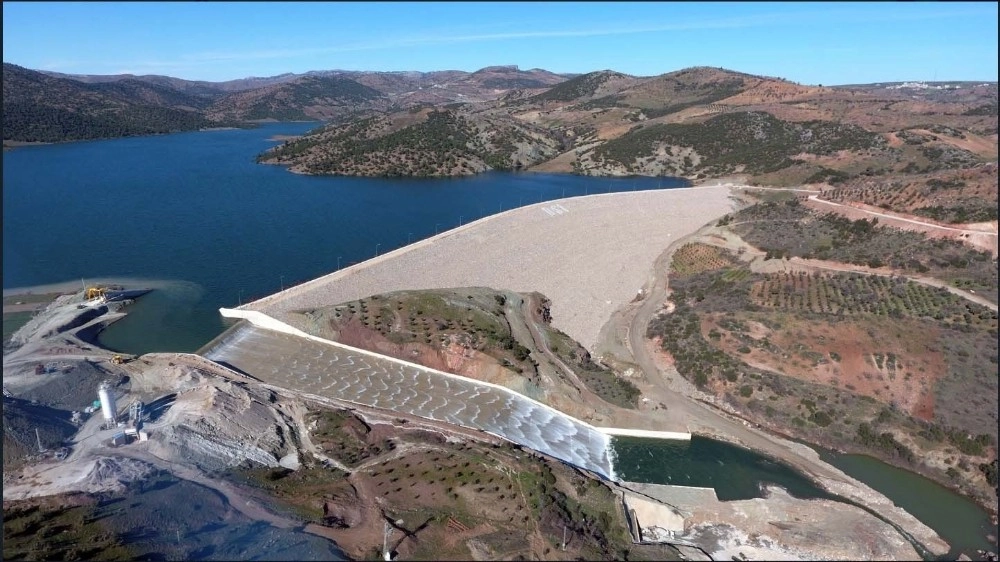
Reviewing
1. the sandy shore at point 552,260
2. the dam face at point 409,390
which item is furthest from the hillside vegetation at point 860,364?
the dam face at point 409,390

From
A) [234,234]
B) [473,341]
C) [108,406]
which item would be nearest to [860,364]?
[473,341]

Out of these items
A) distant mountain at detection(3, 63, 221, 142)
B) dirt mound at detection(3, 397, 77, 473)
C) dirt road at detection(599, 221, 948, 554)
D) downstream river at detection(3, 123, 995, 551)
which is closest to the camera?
dirt mound at detection(3, 397, 77, 473)

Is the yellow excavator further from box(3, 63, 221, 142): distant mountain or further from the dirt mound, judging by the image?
box(3, 63, 221, 142): distant mountain

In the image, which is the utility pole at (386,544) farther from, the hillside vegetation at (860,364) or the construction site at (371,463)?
the hillside vegetation at (860,364)

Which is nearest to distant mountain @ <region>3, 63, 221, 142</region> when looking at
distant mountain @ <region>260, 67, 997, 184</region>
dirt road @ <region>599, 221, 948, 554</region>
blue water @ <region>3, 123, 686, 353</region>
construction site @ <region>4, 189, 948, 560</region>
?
blue water @ <region>3, 123, 686, 353</region>

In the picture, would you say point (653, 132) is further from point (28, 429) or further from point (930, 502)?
point (28, 429)

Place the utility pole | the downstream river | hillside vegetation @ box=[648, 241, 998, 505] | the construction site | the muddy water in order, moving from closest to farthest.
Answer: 1. the utility pole
2. the construction site
3. the muddy water
4. the downstream river
5. hillside vegetation @ box=[648, 241, 998, 505]
